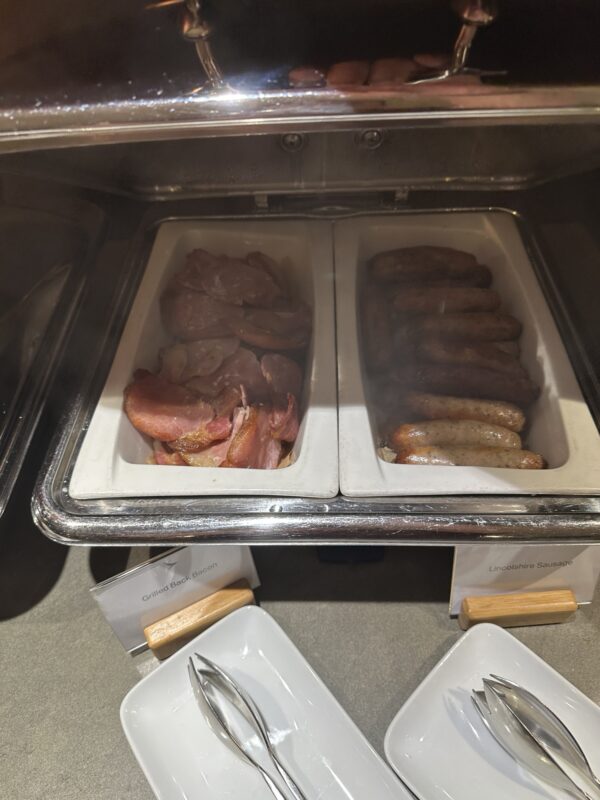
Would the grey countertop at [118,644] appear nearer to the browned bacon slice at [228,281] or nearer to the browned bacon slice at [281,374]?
the browned bacon slice at [281,374]

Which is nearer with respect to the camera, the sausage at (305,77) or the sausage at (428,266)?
the sausage at (305,77)

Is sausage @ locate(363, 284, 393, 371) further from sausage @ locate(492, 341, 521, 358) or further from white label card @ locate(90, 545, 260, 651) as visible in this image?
white label card @ locate(90, 545, 260, 651)

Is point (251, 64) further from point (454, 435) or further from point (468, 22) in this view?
point (454, 435)

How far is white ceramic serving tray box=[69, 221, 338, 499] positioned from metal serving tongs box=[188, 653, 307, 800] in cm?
30

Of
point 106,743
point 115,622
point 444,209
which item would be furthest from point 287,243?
point 106,743

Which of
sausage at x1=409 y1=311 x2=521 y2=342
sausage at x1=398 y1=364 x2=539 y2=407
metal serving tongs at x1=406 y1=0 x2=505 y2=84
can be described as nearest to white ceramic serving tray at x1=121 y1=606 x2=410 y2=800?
sausage at x1=398 y1=364 x2=539 y2=407

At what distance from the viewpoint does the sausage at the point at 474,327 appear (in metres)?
1.09

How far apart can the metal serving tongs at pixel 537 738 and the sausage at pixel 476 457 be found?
0.34 m

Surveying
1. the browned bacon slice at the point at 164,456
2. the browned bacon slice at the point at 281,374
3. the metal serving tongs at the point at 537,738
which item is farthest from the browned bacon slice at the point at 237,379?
the metal serving tongs at the point at 537,738

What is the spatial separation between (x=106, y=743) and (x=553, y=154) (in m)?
1.56

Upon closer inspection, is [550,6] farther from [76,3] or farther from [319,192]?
[76,3]

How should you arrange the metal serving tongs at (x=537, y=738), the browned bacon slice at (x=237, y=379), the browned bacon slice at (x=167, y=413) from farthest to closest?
1. the browned bacon slice at (x=237, y=379)
2. the browned bacon slice at (x=167, y=413)
3. the metal serving tongs at (x=537, y=738)

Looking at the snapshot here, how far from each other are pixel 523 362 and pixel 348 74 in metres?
0.65

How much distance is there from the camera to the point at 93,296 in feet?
3.77
